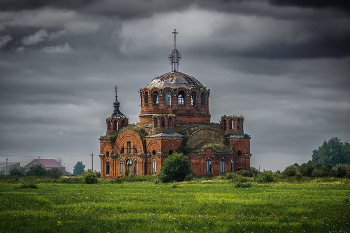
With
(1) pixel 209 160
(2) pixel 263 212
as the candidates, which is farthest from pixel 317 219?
(1) pixel 209 160

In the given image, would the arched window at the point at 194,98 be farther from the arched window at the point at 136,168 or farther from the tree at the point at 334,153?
the tree at the point at 334,153

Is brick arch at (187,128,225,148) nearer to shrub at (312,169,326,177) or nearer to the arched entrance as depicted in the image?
the arched entrance

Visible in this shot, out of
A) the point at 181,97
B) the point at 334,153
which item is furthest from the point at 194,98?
the point at 334,153

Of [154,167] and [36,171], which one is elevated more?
[154,167]

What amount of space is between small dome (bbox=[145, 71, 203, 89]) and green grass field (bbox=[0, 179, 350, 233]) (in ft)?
122

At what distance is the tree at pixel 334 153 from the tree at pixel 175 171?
204ft

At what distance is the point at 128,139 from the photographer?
202 feet

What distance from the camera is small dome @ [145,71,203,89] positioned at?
63781 mm

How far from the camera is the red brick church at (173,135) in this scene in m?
57.8

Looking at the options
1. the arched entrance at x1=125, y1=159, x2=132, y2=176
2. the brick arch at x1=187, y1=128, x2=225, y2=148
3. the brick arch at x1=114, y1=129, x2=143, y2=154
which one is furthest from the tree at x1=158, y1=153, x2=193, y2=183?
the arched entrance at x1=125, y1=159, x2=132, y2=176

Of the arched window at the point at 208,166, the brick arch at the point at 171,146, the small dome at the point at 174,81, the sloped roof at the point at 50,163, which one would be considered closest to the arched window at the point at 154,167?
the brick arch at the point at 171,146

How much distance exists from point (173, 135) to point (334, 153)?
60.2m

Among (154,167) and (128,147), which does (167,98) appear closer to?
(128,147)

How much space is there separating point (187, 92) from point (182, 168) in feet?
55.0
